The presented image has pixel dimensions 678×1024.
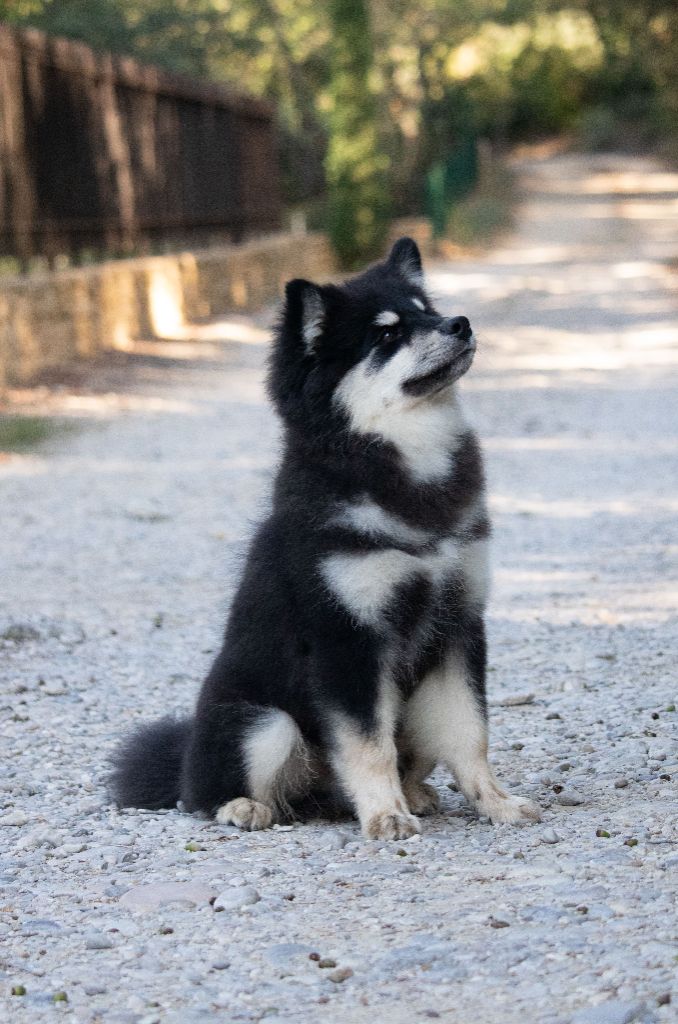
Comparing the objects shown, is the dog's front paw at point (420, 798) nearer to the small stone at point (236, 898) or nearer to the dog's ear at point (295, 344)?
the small stone at point (236, 898)

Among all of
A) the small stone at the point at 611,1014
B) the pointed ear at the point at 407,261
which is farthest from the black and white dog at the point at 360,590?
the small stone at the point at 611,1014

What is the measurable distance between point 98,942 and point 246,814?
89 cm

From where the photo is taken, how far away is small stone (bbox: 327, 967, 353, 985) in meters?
3.14

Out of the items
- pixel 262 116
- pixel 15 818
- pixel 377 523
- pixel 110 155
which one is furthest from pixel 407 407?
pixel 262 116

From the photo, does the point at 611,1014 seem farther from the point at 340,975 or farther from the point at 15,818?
the point at 15,818

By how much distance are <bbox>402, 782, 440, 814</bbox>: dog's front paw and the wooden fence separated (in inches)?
459

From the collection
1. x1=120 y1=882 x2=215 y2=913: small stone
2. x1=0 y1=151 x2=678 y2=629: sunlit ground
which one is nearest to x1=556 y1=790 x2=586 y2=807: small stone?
x1=120 y1=882 x2=215 y2=913: small stone

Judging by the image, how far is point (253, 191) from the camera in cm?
2769

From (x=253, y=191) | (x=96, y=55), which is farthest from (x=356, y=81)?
(x=96, y=55)

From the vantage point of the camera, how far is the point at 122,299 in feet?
57.5

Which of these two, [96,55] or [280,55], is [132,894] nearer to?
[96,55]

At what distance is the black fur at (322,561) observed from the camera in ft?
13.1

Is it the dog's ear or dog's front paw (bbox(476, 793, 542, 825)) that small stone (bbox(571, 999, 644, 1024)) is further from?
the dog's ear

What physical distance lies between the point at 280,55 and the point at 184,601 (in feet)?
106
